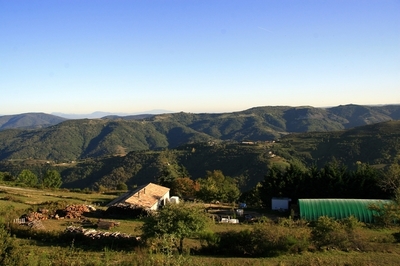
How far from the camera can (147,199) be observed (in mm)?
33094

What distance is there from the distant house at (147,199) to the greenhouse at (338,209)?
13.1 metres

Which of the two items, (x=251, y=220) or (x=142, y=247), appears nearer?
(x=142, y=247)

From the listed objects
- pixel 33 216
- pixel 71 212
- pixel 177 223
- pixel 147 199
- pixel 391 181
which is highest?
pixel 177 223

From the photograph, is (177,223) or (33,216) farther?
(33,216)

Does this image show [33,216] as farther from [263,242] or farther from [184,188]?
[184,188]

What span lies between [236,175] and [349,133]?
56.3 meters

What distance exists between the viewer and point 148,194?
3500 cm

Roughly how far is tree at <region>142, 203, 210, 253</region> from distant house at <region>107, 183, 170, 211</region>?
38.7 feet

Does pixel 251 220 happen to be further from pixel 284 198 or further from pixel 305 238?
pixel 305 238

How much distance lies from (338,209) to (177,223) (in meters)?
16.0

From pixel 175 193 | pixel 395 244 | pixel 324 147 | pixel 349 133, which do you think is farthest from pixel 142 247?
pixel 349 133

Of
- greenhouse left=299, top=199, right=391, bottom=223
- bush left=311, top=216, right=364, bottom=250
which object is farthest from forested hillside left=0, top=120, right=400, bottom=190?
bush left=311, top=216, right=364, bottom=250

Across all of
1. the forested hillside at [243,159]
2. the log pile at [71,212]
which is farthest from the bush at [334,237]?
the forested hillside at [243,159]

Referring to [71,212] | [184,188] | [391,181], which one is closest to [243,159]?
[184,188]
